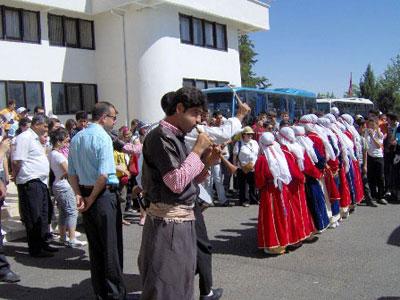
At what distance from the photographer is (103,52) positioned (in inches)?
804

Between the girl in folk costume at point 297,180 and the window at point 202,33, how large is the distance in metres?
14.7

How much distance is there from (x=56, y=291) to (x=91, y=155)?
5.57 ft

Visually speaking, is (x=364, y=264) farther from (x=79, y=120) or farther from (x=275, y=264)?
(x=79, y=120)

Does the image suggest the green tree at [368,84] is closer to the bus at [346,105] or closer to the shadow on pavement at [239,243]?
the bus at [346,105]

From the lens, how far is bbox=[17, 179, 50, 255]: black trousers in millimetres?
6418

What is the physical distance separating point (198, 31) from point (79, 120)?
13.1 m

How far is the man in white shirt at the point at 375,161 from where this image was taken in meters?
10.1

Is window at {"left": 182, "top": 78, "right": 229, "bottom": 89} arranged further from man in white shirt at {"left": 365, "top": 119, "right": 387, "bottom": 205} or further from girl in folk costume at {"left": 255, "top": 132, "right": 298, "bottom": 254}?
girl in folk costume at {"left": 255, "top": 132, "right": 298, "bottom": 254}

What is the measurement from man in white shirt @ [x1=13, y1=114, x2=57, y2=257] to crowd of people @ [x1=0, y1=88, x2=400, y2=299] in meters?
0.01

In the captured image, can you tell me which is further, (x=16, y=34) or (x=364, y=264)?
(x=16, y=34)

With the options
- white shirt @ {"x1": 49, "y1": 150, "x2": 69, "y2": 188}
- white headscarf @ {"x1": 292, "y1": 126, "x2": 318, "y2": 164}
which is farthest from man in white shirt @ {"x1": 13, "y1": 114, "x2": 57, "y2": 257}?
white headscarf @ {"x1": 292, "y1": 126, "x2": 318, "y2": 164}

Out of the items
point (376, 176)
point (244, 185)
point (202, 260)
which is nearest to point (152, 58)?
point (244, 185)

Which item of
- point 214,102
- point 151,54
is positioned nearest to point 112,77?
point 151,54

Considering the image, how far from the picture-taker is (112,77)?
2020 cm
